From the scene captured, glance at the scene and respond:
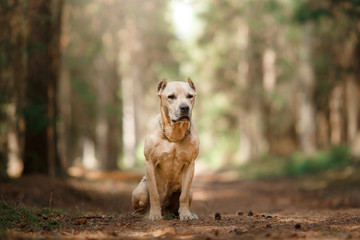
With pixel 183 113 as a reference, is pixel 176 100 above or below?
above

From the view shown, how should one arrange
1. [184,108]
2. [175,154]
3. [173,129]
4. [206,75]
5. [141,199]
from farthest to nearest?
[206,75] → [141,199] → [175,154] → [173,129] → [184,108]

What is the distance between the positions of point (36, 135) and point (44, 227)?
633 cm

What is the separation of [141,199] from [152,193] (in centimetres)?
36

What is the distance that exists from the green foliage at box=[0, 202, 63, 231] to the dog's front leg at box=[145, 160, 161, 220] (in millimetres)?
1313

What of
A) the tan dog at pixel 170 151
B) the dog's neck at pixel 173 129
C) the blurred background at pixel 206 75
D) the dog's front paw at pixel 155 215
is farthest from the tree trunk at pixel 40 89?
the dog's front paw at pixel 155 215

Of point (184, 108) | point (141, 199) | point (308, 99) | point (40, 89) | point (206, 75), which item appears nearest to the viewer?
point (184, 108)

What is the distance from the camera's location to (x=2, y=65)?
9.98 m

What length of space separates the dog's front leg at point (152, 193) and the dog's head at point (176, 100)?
0.84 metres

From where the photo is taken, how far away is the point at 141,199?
5945 mm

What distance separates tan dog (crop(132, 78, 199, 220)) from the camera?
218 inches

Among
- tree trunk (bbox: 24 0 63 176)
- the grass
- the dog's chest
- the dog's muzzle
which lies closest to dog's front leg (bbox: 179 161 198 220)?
the dog's chest

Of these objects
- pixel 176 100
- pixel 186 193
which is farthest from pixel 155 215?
pixel 176 100

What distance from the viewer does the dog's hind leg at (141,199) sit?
5941 millimetres

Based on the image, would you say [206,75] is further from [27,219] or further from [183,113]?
[27,219]
